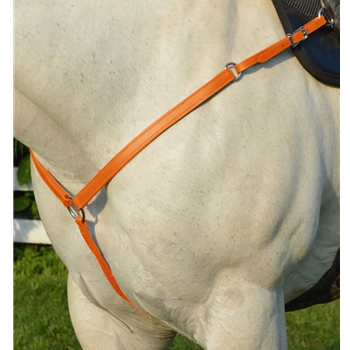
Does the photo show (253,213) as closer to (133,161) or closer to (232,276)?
(232,276)

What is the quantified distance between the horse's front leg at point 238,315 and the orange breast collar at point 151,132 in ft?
0.81

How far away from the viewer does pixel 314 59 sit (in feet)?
5.25

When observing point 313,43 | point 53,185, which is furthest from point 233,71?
point 53,185

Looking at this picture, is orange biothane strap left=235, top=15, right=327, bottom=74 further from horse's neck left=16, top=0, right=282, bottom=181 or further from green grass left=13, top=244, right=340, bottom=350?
green grass left=13, top=244, right=340, bottom=350

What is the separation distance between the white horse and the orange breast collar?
2 centimetres

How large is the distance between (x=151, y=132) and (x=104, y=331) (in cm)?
86

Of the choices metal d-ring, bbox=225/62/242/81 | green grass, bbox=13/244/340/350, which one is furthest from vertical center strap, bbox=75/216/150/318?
green grass, bbox=13/244/340/350

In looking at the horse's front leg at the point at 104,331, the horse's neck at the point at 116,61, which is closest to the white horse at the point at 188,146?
the horse's neck at the point at 116,61

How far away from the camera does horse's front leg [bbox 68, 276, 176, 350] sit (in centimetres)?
200

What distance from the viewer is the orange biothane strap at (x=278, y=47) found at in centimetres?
149

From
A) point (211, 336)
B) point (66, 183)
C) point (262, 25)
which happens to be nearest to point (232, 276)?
point (211, 336)

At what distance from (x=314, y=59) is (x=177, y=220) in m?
0.56

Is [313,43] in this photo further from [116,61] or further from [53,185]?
[53,185]
